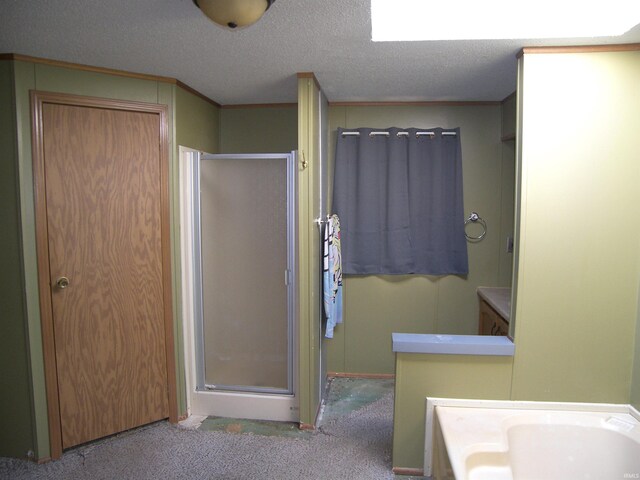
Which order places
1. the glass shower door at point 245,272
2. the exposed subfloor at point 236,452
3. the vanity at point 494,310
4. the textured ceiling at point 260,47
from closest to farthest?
the textured ceiling at point 260,47 → the exposed subfloor at point 236,452 → the vanity at point 494,310 → the glass shower door at point 245,272

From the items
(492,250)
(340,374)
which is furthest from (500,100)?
(340,374)

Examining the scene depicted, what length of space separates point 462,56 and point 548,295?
1210 millimetres

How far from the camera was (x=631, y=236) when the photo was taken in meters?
1.88

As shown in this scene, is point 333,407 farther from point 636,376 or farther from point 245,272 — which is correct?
point 636,376

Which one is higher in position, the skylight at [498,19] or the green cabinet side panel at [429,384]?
the skylight at [498,19]

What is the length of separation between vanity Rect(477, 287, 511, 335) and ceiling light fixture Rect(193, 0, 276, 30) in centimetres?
201

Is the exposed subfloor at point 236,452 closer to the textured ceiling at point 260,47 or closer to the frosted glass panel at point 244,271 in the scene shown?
the frosted glass panel at point 244,271

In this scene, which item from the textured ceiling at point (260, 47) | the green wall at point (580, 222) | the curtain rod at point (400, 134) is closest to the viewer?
the textured ceiling at point (260, 47)

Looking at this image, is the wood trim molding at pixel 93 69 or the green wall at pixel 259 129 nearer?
the wood trim molding at pixel 93 69

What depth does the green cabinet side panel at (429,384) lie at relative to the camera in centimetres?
203

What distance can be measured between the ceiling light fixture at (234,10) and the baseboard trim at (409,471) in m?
2.15

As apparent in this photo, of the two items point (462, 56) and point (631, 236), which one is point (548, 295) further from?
point (462, 56)

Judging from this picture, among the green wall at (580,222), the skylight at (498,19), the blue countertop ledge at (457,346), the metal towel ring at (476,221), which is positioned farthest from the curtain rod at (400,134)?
the blue countertop ledge at (457,346)

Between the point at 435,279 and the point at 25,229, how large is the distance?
105 inches
